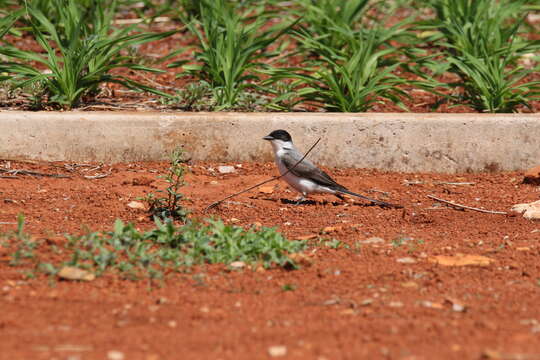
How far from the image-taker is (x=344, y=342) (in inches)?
126

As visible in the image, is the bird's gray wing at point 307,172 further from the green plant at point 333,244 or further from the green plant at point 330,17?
the green plant at point 330,17

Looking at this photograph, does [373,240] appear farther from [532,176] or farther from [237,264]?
[532,176]

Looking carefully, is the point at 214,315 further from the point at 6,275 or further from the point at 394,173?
the point at 394,173

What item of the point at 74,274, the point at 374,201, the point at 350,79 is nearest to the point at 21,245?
the point at 74,274

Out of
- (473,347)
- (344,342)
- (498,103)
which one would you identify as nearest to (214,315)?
(344,342)

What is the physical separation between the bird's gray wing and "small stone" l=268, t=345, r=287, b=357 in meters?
3.06

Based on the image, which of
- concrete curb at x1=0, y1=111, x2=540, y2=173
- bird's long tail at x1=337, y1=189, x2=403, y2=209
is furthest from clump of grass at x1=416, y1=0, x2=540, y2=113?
bird's long tail at x1=337, y1=189, x2=403, y2=209

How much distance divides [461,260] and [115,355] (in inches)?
83.8

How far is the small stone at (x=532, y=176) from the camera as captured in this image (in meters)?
6.32

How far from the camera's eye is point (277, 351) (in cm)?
306

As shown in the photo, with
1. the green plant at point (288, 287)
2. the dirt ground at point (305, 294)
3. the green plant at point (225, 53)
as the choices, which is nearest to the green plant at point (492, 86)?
the dirt ground at point (305, 294)

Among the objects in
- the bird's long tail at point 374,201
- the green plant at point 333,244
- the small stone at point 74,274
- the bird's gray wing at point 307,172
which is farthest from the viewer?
the bird's gray wing at point 307,172

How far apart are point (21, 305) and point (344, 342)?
1.46 meters

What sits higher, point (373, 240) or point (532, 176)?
point (373, 240)
